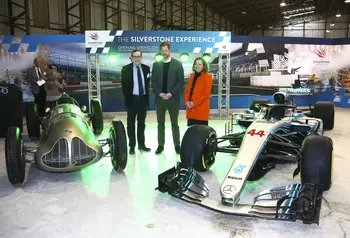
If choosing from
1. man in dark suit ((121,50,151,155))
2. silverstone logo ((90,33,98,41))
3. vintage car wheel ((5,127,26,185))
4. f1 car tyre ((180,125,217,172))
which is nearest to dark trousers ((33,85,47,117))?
silverstone logo ((90,33,98,41))

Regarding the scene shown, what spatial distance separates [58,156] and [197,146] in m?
1.67

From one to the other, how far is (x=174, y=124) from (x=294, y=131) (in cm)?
182

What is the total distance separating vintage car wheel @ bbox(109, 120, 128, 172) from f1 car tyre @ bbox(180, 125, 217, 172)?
2.43ft

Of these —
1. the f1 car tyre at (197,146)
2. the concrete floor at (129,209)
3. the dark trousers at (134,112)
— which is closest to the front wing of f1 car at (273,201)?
the concrete floor at (129,209)

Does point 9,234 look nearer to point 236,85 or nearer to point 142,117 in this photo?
point 142,117

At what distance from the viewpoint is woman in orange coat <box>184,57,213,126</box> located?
507 centimetres

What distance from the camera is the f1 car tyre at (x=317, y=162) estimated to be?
3.51m

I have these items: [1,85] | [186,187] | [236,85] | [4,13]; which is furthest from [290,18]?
[186,187]

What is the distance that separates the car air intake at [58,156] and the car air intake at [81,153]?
0.30 ft

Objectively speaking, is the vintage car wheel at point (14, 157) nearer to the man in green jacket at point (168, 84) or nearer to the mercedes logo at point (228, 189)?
the man in green jacket at point (168, 84)

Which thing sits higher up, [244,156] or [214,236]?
[244,156]

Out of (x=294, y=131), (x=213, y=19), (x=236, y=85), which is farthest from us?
(x=213, y=19)

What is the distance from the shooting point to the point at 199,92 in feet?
16.7

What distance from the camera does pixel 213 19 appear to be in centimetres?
2802
